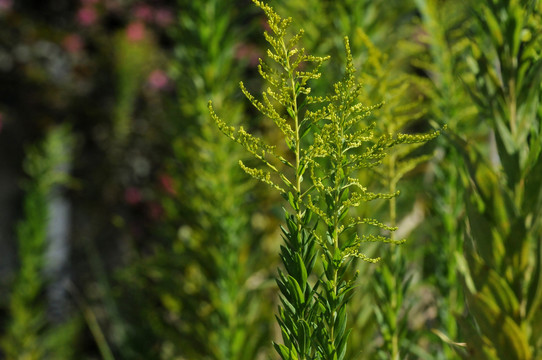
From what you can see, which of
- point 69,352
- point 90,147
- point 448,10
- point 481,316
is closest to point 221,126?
point 481,316

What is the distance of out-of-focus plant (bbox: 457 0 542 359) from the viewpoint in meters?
0.37

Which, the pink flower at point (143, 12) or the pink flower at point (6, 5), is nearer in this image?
the pink flower at point (6, 5)

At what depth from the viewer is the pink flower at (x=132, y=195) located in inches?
122

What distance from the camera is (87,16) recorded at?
3.19 m

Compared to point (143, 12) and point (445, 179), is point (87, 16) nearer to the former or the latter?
point (143, 12)

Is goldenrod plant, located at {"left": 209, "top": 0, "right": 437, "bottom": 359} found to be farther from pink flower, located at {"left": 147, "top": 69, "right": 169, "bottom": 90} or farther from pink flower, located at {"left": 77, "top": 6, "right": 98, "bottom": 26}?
pink flower, located at {"left": 77, "top": 6, "right": 98, "bottom": 26}

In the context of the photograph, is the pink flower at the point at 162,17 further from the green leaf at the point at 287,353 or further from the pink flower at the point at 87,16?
the green leaf at the point at 287,353

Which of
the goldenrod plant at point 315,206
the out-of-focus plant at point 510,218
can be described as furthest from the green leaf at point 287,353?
the out-of-focus plant at point 510,218

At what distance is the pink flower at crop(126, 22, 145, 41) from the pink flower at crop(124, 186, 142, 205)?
80 centimetres

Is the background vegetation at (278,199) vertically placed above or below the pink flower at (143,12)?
below

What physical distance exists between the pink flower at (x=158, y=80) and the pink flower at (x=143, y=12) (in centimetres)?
31

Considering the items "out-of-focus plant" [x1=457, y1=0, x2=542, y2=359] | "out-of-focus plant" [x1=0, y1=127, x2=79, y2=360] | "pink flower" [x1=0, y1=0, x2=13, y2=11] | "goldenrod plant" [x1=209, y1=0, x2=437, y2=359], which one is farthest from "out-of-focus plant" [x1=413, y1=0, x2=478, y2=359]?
"pink flower" [x1=0, y1=0, x2=13, y2=11]

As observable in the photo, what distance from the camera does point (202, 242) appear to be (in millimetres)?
1097

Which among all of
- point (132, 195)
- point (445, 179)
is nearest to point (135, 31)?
point (132, 195)
